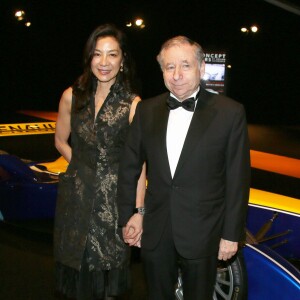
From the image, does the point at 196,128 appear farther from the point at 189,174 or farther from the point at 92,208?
the point at 92,208

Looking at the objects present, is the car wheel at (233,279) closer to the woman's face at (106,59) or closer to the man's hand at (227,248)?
the man's hand at (227,248)

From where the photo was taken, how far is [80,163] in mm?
2383

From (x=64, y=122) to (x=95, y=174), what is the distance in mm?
348

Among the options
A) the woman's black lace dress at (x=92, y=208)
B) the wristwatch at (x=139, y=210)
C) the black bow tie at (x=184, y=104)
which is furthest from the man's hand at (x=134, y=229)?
the black bow tie at (x=184, y=104)

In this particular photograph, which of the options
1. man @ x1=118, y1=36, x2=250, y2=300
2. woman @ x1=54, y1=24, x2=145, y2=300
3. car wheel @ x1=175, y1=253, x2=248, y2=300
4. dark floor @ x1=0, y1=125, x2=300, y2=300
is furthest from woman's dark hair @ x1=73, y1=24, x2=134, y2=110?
dark floor @ x1=0, y1=125, x2=300, y2=300

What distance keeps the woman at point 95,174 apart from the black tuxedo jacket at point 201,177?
1.11 ft

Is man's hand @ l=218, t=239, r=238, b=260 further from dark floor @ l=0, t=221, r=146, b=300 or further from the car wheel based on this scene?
dark floor @ l=0, t=221, r=146, b=300

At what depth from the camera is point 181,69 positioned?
1.84 m

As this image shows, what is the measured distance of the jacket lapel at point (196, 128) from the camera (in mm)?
1839

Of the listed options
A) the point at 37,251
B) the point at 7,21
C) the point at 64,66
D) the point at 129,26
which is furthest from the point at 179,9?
the point at 37,251

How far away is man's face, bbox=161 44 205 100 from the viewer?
1837mm

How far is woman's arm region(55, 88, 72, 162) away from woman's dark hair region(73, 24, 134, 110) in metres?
0.06

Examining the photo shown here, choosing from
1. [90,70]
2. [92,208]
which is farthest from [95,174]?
[90,70]

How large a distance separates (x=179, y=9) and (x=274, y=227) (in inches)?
606
